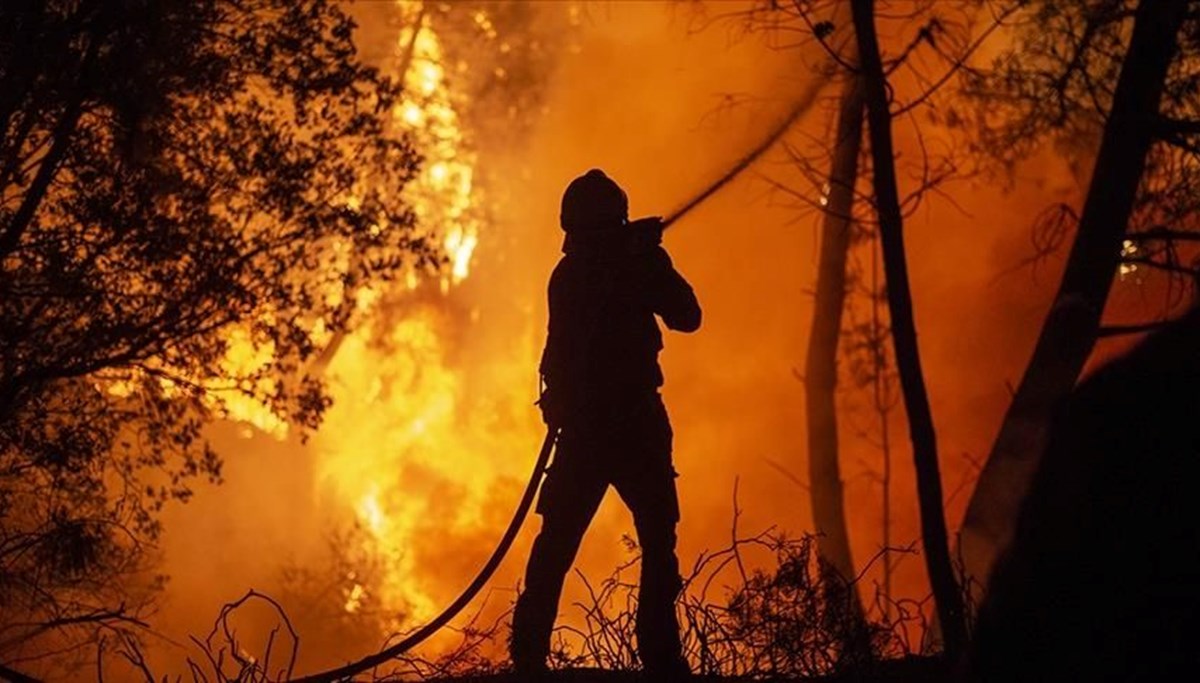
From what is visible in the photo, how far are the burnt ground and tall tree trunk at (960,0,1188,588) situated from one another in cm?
216

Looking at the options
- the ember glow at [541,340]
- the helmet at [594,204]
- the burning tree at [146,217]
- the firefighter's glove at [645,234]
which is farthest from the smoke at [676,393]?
the firefighter's glove at [645,234]

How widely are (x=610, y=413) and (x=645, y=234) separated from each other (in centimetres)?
79

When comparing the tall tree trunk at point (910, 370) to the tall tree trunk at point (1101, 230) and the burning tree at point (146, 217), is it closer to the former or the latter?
the tall tree trunk at point (1101, 230)

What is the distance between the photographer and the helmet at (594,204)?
578 cm

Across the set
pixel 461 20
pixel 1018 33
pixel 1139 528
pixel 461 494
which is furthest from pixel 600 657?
pixel 461 20

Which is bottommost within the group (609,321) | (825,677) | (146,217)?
(825,677)

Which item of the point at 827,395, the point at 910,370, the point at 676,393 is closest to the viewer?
the point at 910,370

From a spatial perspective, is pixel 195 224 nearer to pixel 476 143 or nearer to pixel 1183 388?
pixel 1183 388

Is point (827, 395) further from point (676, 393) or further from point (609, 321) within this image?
point (609, 321)

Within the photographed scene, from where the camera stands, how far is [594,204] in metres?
5.78

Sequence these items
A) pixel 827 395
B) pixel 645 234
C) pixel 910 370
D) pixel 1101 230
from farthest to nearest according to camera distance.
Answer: pixel 827 395 → pixel 1101 230 → pixel 910 370 → pixel 645 234

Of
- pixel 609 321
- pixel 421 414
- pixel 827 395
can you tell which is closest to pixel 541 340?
pixel 421 414

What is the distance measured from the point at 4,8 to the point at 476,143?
21.0 meters

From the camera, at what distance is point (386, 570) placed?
23.9 meters
